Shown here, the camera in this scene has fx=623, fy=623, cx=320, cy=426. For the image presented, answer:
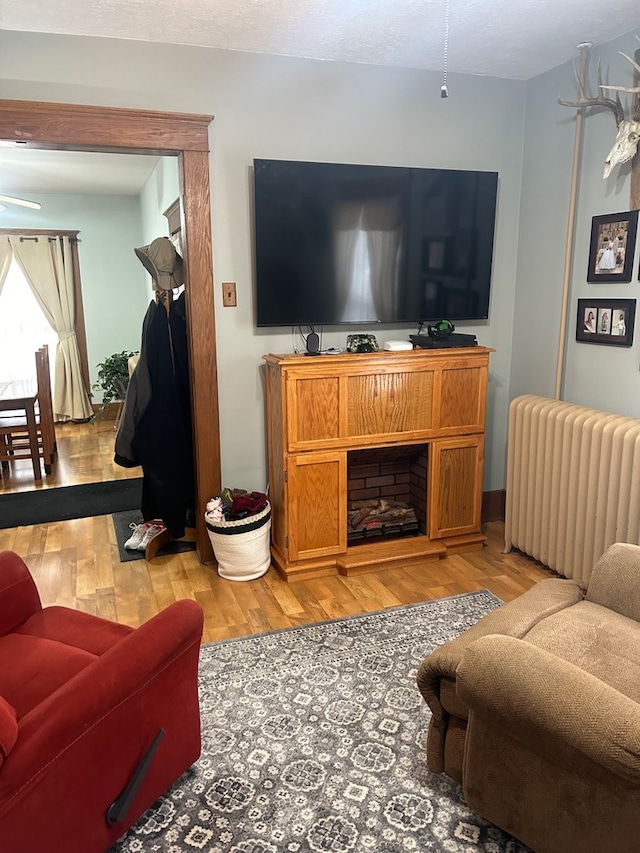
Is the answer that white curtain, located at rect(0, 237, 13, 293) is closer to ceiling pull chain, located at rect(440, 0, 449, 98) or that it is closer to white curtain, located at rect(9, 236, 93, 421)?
white curtain, located at rect(9, 236, 93, 421)

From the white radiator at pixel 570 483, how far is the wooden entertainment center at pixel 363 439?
25cm

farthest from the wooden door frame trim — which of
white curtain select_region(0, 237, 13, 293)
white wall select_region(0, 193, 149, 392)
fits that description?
white curtain select_region(0, 237, 13, 293)

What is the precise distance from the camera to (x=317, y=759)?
196cm

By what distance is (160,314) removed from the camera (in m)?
3.31

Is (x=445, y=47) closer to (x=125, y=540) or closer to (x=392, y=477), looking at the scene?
(x=392, y=477)

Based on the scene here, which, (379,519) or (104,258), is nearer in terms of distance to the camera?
(379,519)

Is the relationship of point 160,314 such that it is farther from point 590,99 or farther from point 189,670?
point 590,99

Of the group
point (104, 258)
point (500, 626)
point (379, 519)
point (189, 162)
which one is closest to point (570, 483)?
point (379, 519)

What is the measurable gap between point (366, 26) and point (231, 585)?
8.68 feet

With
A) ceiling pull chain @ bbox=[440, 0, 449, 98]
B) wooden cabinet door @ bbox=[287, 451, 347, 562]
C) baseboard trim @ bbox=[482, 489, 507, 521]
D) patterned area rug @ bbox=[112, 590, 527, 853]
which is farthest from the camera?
baseboard trim @ bbox=[482, 489, 507, 521]

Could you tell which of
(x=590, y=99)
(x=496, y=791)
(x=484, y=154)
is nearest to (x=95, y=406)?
(x=484, y=154)

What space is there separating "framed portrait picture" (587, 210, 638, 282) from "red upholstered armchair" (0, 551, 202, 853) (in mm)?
2459

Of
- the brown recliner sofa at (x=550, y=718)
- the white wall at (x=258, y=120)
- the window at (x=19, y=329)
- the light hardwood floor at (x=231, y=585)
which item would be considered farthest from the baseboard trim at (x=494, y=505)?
the window at (x=19, y=329)

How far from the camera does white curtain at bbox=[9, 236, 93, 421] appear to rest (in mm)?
6637
